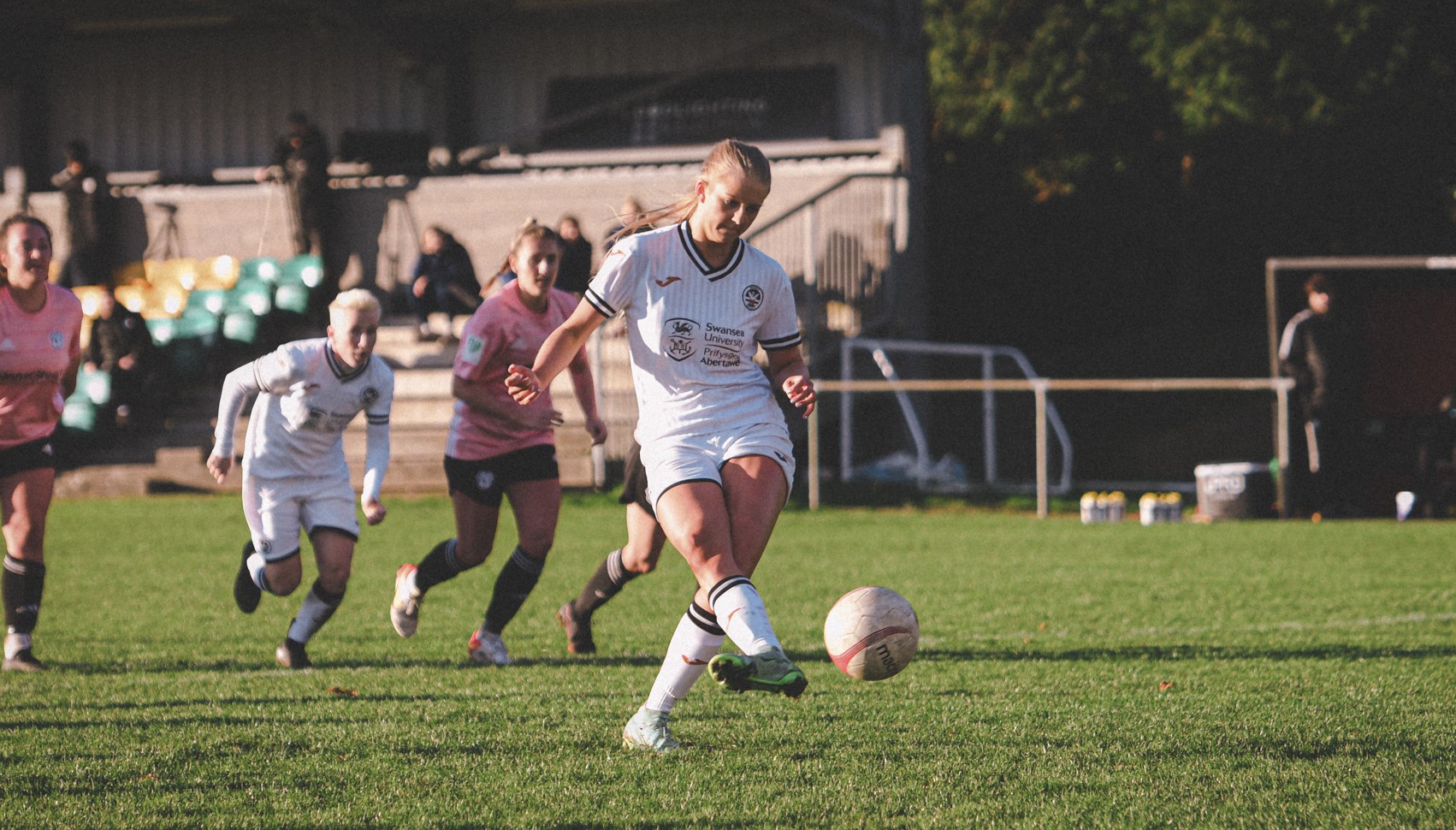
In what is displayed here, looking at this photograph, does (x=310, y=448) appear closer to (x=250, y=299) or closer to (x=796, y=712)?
(x=796, y=712)

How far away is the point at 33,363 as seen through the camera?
7.32m

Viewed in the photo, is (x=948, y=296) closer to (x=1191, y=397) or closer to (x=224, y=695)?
(x=1191, y=397)

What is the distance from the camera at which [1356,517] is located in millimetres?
15172

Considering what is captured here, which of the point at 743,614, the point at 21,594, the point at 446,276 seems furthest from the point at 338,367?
the point at 446,276

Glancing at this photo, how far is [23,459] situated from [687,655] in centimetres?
394

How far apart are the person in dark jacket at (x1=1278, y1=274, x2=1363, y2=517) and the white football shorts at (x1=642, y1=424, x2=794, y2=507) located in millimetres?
11133

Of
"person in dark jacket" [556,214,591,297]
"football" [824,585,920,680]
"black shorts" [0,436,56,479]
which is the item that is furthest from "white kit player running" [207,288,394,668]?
"person in dark jacket" [556,214,591,297]

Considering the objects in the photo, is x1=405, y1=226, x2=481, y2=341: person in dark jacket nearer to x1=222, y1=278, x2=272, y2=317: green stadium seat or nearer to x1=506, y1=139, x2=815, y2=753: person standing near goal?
x1=222, y1=278, x2=272, y2=317: green stadium seat

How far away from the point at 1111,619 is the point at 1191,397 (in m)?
22.8

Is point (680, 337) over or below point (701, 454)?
over

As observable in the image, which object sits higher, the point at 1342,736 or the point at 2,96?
the point at 2,96

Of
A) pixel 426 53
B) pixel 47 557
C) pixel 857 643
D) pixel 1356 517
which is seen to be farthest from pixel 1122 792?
pixel 426 53

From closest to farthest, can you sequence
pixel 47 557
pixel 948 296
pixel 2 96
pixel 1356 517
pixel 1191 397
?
pixel 47 557
pixel 1356 517
pixel 2 96
pixel 1191 397
pixel 948 296

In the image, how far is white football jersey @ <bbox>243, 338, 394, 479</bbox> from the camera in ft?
23.1
